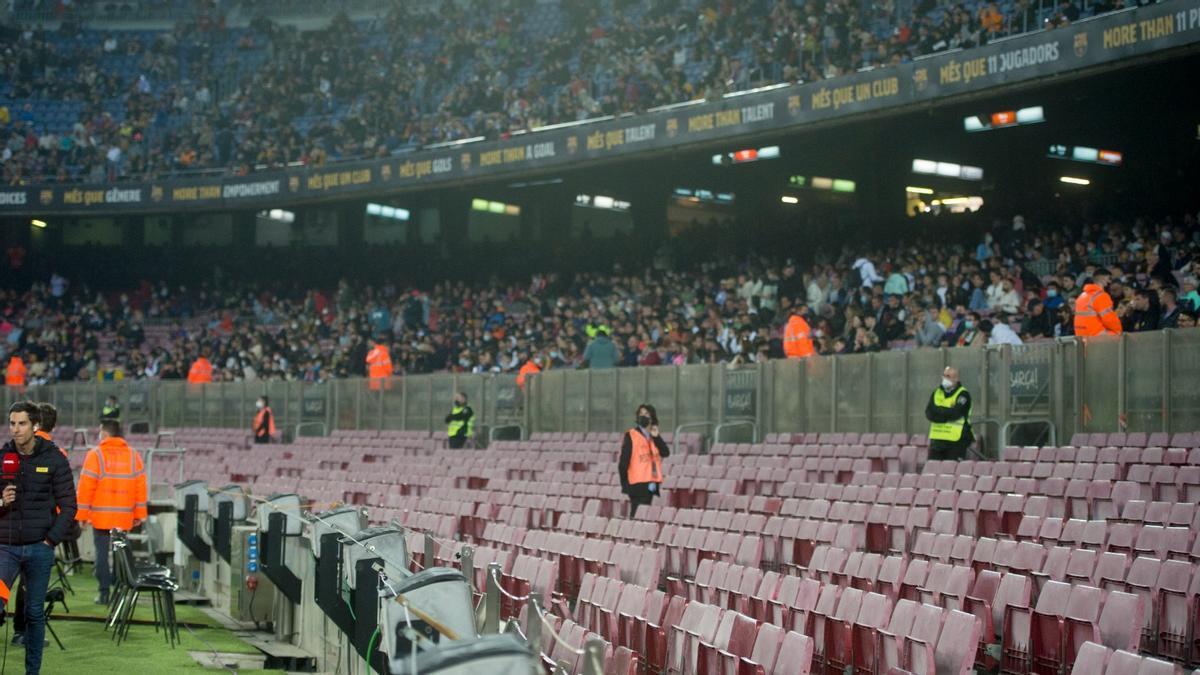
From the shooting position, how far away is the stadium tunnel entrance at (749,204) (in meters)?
24.0

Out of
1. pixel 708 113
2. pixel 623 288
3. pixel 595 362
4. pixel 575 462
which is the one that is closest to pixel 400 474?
pixel 575 462

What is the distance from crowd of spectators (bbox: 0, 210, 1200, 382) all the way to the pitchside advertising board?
8.95 feet

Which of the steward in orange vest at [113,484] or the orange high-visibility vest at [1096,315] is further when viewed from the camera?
the orange high-visibility vest at [1096,315]

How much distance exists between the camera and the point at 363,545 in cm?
805

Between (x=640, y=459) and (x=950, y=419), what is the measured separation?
3027 millimetres

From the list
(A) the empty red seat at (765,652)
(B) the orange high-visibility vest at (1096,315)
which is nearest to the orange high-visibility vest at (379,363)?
(B) the orange high-visibility vest at (1096,315)

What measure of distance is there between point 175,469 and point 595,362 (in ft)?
21.7

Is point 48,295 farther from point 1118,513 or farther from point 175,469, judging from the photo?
point 1118,513

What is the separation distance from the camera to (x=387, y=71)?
1505 inches

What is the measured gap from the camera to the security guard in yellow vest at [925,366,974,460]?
526 inches

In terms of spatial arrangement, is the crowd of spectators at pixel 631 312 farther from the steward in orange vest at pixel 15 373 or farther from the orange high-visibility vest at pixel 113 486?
the orange high-visibility vest at pixel 113 486

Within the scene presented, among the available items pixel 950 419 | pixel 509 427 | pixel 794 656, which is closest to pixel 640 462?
pixel 950 419

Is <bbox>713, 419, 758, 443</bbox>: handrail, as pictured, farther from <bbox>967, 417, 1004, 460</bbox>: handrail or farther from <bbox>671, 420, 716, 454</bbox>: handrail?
<bbox>967, 417, 1004, 460</bbox>: handrail

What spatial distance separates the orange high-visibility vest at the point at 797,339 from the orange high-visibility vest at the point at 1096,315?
169 inches
